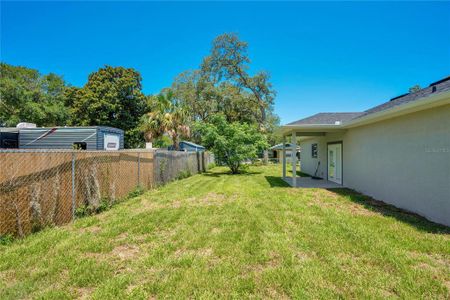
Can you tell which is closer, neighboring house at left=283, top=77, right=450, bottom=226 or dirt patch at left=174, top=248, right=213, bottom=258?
dirt patch at left=174, top=248, right=213, bottom=258

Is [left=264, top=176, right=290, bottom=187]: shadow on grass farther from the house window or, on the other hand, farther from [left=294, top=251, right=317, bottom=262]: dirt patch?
[left=294, top=251, right=317, bottom=262]: dirt patch

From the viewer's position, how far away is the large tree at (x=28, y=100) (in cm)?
2178

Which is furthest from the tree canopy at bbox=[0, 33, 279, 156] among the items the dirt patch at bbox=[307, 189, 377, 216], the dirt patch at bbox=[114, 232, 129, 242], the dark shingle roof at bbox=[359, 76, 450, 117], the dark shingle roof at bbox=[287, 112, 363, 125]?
the dirt patch at bbox=[114, 232, 129, 242]

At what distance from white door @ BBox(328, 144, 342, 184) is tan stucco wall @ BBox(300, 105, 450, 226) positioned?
1.97 m

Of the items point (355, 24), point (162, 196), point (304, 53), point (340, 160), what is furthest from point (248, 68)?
point (162, 196)

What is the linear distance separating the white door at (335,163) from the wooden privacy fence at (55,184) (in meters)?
9.96

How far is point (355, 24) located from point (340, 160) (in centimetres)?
671

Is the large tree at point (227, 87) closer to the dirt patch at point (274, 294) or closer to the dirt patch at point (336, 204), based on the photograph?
the dirt patch at point (336, 204)

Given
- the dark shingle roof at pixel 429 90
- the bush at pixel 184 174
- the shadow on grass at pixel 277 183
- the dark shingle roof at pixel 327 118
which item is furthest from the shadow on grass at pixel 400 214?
the bush at pixel 184 174

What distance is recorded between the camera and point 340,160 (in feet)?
38.5

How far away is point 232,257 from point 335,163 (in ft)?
35.7

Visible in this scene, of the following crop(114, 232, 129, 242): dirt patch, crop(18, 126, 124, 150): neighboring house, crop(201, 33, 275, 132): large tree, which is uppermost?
crop(201, 33, 275, 132): large tree

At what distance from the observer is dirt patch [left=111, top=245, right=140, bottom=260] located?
358cm

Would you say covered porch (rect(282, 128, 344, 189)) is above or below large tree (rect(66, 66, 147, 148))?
below
